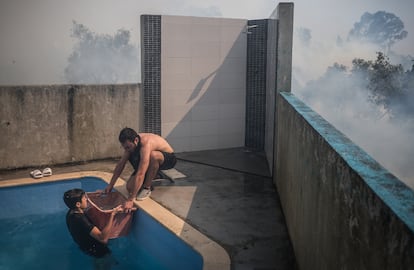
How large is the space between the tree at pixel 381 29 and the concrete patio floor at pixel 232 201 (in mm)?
59801

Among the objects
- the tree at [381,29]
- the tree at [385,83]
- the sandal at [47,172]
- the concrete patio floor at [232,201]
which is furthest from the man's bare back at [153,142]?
the tree at [381,29]

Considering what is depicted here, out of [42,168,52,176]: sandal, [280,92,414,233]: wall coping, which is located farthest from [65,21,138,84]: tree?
[280,92,414,233]: wall coping

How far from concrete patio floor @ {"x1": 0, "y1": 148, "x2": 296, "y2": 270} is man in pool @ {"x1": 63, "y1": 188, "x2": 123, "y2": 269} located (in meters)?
0.98

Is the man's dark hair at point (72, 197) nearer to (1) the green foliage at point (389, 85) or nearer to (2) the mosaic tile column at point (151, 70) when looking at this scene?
(2) the mosaic tile column at point (151, 70)

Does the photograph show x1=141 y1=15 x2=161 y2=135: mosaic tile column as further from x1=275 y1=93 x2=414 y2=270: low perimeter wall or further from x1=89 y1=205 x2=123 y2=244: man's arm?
x1=275 y1=93 x2=414 y2=270: low perimeter wall

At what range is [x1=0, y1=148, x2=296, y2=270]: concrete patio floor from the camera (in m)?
4.46

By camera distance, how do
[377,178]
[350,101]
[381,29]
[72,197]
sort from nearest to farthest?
[377,178]
[72,197]
[350,101]
[381,29]

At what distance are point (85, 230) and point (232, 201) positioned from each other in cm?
212

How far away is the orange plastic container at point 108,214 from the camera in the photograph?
17.2 feet

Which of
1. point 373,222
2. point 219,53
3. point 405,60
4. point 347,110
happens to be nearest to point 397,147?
point 347,110

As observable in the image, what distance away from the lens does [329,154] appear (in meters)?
2.88

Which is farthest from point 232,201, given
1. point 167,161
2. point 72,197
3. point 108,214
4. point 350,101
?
point 350,101

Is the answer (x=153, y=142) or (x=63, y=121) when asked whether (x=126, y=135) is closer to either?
(x=153, y=142)

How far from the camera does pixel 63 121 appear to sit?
8.09m
